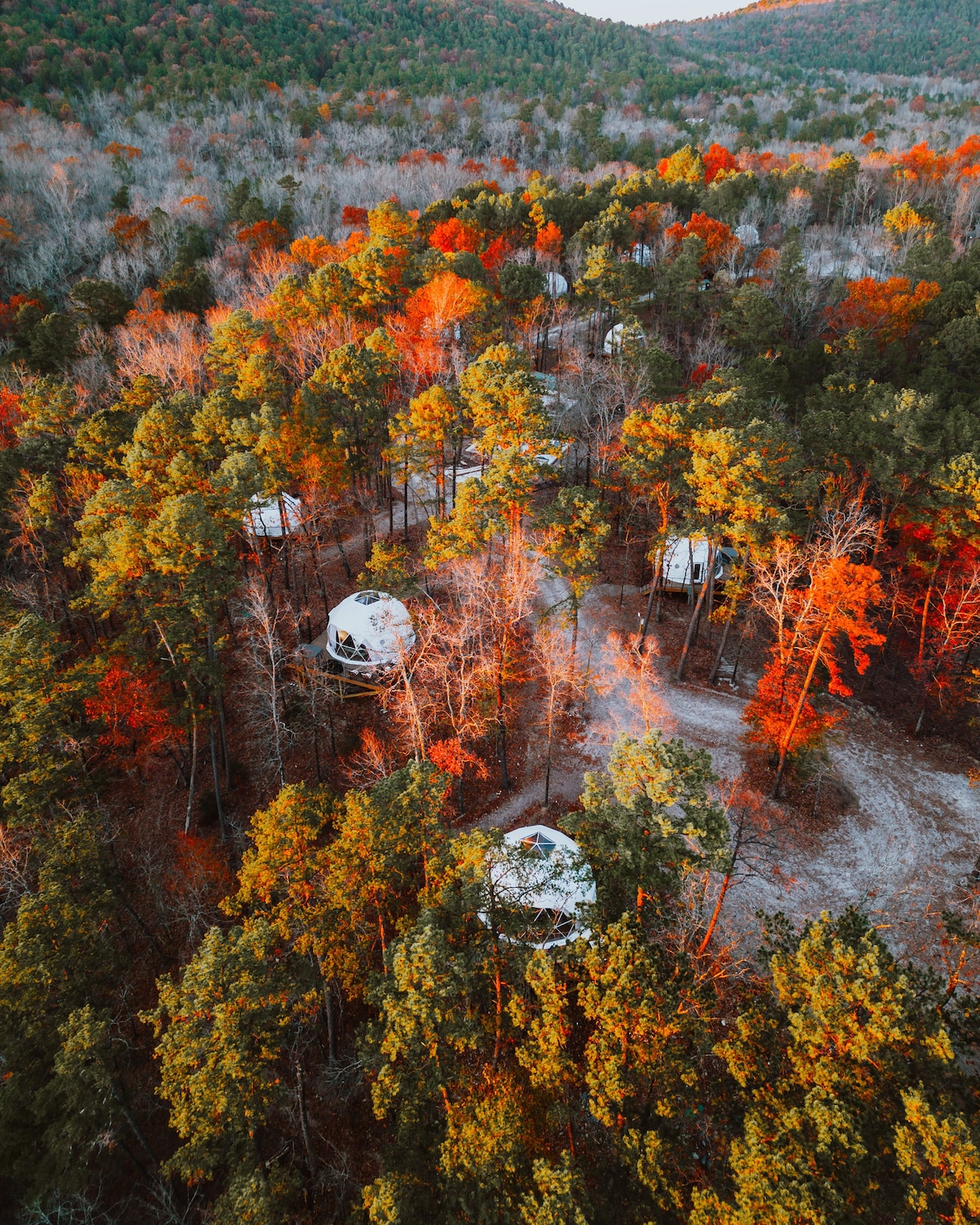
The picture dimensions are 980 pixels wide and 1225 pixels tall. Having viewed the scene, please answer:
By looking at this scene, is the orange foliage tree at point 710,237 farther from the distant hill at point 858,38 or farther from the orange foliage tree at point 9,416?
the distant hill at point 858,38

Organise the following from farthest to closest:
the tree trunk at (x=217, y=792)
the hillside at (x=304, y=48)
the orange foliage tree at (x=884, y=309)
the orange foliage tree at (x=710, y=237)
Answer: the hillside at (x=304, y=48), the orange foliage tree at (x=710, y=237), the orange foliage tree at (x=884, y=309), the tree trunk at (x=217, y=792)

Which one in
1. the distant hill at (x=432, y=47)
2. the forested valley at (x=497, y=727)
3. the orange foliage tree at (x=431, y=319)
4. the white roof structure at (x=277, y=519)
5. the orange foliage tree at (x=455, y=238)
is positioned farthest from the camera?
the distant hill at (x=432, y=47)

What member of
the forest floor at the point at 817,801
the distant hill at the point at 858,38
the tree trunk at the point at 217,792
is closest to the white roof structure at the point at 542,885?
the forest floor at the point at 817,801

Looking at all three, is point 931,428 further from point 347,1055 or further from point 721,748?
point 347,1055

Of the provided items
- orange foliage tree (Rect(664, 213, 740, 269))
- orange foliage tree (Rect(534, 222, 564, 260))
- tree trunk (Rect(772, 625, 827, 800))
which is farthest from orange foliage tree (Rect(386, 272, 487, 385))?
tree trunk (Rect(772, 625, 827, 800))

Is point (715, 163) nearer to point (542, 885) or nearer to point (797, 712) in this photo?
point (797, 712)
